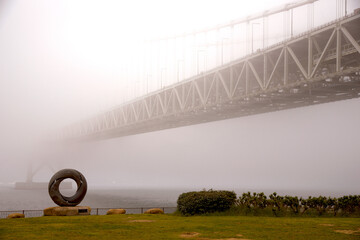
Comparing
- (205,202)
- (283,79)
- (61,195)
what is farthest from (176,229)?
(283,79)

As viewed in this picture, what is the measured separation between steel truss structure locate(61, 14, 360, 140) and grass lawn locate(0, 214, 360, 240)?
17393mm

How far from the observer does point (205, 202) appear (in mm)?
30594

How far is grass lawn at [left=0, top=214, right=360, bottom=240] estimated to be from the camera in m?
→ 20.6

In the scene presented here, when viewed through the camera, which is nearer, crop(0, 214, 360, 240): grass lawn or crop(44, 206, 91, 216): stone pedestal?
crop(0, 214, 360, 240): grass lawn

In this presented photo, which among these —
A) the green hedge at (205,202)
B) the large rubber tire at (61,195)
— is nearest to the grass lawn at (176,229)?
the green hedge at (205,202)

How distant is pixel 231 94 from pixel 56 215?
27415 mm

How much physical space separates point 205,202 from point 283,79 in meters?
23.9

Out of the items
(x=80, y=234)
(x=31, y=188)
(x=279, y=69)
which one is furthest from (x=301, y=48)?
(x=31, y=188)

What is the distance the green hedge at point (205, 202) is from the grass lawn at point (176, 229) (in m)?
2.60

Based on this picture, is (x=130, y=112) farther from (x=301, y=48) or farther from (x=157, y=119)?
(x=301, y=48)

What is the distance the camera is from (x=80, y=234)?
839 inches

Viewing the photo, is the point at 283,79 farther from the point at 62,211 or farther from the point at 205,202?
the point at 62,211

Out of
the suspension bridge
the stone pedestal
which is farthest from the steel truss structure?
the stone pedestal

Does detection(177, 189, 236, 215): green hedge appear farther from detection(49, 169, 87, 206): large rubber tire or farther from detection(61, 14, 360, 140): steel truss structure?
detection(61, 14, 360, 140): steel truss structure
